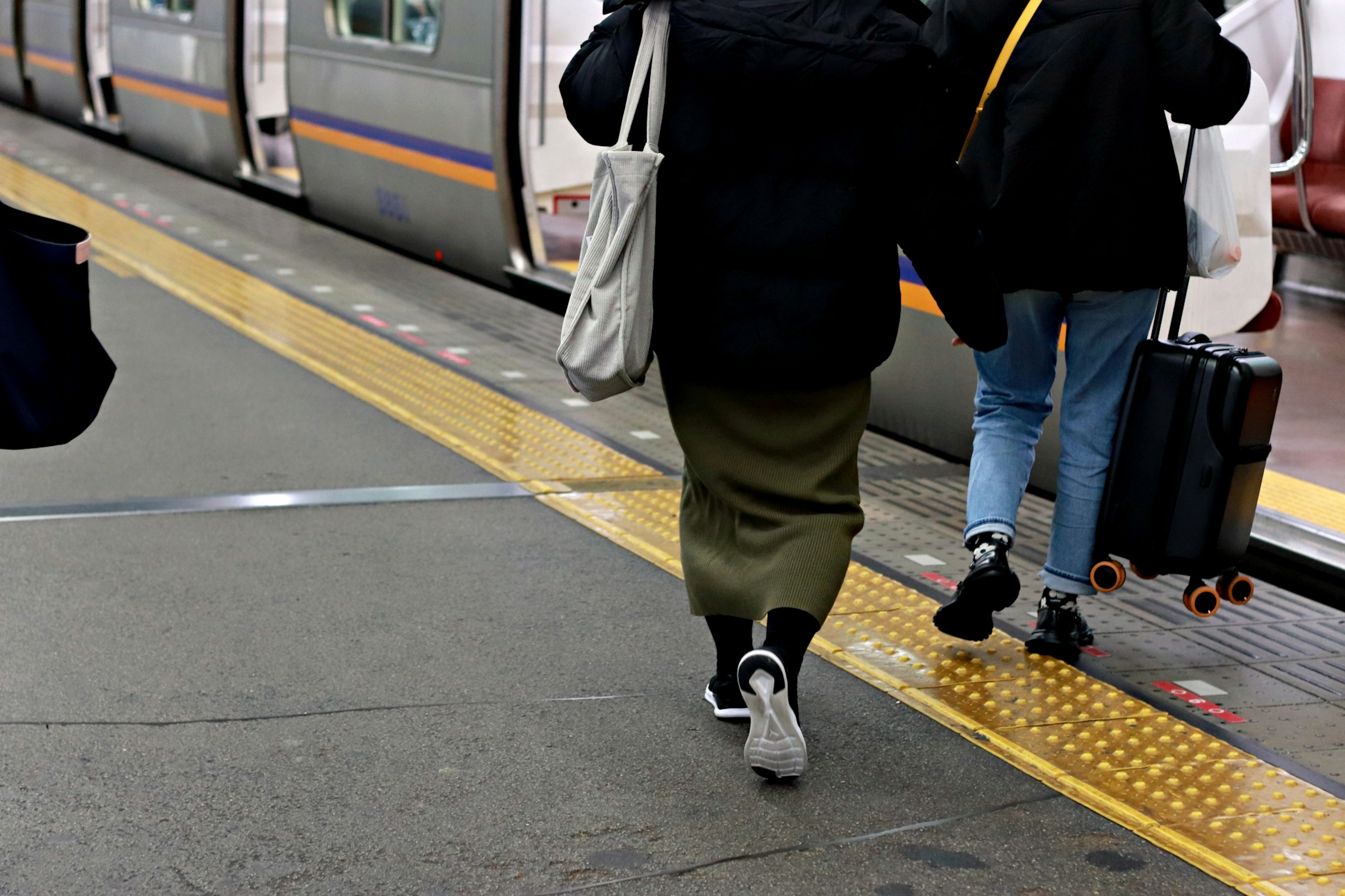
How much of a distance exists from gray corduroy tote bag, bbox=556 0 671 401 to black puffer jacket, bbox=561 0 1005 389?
0.05m

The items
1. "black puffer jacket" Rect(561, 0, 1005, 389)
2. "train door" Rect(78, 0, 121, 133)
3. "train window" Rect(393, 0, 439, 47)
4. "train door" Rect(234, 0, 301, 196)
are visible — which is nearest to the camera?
"black puffer jacket" Rect(561, 0, 1005, 389)

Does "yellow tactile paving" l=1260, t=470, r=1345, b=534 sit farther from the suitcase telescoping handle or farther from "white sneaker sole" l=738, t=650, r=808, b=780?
"white sneaker sole" l=738, t=650, r=808, b=780

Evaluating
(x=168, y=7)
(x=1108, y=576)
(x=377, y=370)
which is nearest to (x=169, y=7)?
(x=168, y=7)

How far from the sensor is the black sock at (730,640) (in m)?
2.91

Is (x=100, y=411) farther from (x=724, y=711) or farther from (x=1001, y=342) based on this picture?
(x=1001, y=342)

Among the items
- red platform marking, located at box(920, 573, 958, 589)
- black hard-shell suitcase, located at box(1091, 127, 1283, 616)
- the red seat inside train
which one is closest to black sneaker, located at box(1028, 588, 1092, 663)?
black hard-shell suitcase, located at box(1091, 127, 1283, 616)

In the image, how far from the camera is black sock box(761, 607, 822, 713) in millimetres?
2719

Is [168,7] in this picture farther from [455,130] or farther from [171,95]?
[455,130]

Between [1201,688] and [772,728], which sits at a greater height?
[772,728]

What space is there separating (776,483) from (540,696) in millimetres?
704

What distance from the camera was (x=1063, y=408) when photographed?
333 centimetres

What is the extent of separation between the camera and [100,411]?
17.5 feet

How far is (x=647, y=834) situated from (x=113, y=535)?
207 cm

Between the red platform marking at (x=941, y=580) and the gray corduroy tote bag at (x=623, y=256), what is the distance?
1428 millimetres
